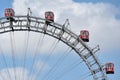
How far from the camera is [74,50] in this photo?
5766 centimetres

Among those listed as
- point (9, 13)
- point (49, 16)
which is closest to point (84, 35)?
point (49, 16)

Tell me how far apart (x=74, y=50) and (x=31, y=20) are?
297 inches

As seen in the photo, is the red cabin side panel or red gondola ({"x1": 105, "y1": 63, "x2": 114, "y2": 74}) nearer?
red gondola ({"x1": 105, "y1": 63, "x2": 114, "y2": 74})

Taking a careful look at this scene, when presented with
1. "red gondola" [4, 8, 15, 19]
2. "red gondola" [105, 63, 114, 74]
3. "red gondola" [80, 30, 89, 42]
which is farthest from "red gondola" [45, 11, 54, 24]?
"red gondola" [105, 63, 114, 74]

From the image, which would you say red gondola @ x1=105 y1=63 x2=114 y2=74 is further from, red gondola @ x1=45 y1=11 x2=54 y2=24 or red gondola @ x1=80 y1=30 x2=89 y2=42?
red gondola @ x1=45 y1=11 x2=54 y2=24

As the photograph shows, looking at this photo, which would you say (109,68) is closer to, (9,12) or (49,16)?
(49,16)

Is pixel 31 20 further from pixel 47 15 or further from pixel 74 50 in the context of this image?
pixel 74 50

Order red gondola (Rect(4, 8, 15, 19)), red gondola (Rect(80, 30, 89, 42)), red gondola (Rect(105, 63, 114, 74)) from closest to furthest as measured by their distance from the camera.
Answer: red gondola (Rect(105, 63, 114, 74))
red gondola (Rect(80, 30, 89, 42))
red gondola (Rect(4, 8, 15, 19))

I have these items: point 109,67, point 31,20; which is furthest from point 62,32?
point 109,67

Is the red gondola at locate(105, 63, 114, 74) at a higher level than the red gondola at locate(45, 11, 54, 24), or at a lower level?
lower

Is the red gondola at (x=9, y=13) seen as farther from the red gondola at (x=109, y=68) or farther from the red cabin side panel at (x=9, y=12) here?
the red gondola at (x=109, y=68)

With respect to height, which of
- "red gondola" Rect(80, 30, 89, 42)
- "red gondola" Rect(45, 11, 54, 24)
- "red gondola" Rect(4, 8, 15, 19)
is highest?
"red gondola" Rect(4, 8, 15, 19)

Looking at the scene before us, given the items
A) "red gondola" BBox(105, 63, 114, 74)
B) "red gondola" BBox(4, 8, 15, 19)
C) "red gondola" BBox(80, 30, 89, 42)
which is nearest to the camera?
"red gondola" BBox(105, 63, 114, 74)

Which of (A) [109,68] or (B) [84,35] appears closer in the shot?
(A) [109,68]
